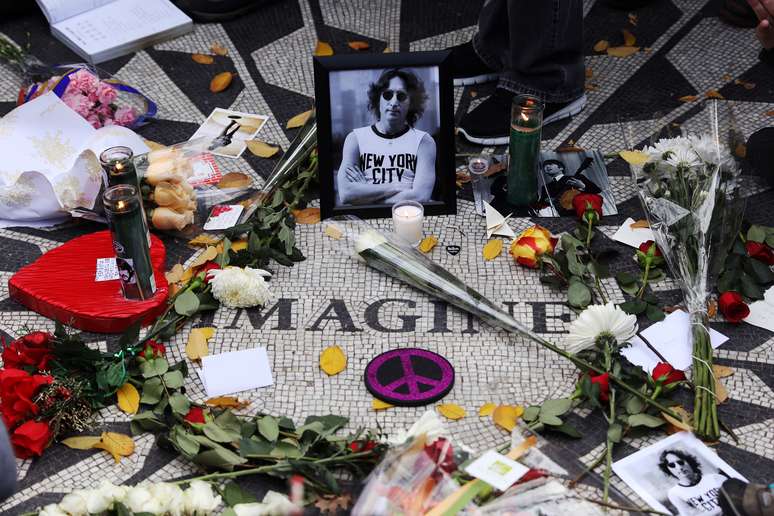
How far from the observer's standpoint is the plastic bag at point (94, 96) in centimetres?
295

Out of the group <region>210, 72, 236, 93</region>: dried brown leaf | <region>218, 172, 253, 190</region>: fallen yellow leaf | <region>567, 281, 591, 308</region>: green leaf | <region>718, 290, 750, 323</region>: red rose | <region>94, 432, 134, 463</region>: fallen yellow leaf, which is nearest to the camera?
<region>94, 432, 134, 463</region>: fallen yellow leaf

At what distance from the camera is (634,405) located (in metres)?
2.01

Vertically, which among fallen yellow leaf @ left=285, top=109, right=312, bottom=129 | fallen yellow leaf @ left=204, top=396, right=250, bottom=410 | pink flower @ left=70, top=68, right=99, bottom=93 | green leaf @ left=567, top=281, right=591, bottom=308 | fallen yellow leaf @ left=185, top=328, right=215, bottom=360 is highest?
pink flower @ left=70, top=68, right=99, bottom=93

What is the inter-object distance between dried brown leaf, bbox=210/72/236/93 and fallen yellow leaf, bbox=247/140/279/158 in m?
0.40

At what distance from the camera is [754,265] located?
2408 mm

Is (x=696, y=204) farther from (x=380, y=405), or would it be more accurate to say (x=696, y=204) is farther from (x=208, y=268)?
(x=208, y=268)

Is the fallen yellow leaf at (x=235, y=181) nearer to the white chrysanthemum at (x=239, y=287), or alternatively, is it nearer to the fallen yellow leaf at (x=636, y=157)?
the white chrysanthemum at (x=239, y=287)

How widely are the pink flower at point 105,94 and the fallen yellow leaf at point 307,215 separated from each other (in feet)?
2.58

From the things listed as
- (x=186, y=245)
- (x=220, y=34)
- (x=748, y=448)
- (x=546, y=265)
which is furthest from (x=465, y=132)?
(x=748, y=448)

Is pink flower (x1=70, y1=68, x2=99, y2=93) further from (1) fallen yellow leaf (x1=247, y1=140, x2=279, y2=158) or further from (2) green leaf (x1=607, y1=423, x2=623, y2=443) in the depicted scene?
(2) green leaf (x1=607, y1=423, x2=623, y2=443)

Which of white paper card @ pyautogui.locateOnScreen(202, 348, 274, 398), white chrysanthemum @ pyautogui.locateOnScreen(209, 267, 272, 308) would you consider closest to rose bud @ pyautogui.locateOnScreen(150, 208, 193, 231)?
white chrysanthemum @ pyautogui.locateOnScreen(209, 267, 272, 308)

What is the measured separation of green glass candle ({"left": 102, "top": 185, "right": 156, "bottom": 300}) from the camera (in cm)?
217

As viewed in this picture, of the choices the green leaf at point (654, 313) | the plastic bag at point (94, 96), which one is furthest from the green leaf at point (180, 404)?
the plastic bag at point (94, 96)

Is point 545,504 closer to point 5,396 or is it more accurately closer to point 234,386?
point 234,386
